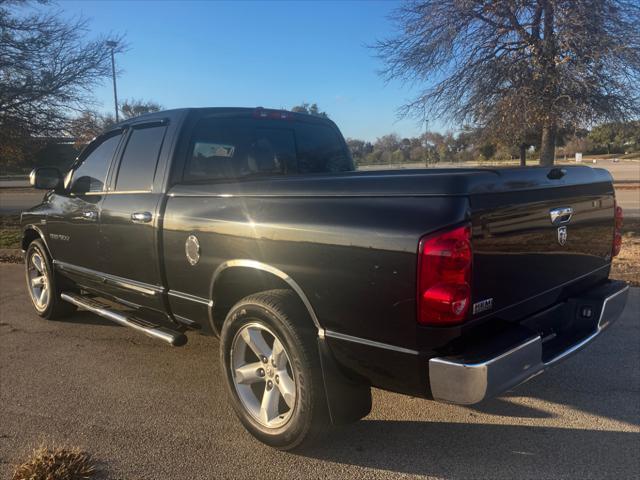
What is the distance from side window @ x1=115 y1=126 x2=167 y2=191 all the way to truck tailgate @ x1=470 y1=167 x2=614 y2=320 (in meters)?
2.53

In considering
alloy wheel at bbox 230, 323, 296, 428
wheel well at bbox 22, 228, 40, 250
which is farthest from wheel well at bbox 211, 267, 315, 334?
wheel well at bbox 22, 228, 40, 250

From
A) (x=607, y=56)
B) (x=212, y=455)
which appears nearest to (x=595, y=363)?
(x=212, y=455)

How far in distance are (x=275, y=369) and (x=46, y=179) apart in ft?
10.8

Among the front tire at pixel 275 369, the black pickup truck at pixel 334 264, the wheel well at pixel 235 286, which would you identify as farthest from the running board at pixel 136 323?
the front tire at pixel 275 369

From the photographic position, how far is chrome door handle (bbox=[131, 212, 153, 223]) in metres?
3.65

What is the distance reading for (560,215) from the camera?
281 centimetres

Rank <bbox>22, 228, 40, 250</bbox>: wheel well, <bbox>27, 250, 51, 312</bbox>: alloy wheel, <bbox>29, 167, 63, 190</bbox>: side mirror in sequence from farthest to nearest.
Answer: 1. <bbox>22, 228, 40, 250</bbox>: wheel well
2. <bbox>27, 250, 51, 312</bbox>: alloy wheel
3. <bbox>29, 167, 63, 190</bbox>: side mirror

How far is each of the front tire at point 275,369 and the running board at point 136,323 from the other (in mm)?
510

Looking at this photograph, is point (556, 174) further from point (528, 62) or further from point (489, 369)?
point (528, 62)

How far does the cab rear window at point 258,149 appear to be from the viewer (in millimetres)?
3820

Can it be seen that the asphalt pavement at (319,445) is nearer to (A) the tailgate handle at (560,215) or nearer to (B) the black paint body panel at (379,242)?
(B) the black paint body panel at (379,242)

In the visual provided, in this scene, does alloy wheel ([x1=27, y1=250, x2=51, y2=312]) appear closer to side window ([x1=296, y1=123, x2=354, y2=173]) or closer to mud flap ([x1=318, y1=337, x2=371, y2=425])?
side window ([x1=296, y1=123, x2=354, y2=173])

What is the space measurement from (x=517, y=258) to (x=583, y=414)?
1.52 m

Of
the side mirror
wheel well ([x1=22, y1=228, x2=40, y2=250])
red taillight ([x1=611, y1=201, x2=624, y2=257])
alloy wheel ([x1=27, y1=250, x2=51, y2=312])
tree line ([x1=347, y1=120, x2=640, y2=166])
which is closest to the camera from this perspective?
red taillight ([x1=611, y1=201, x2=624, y2=257])
